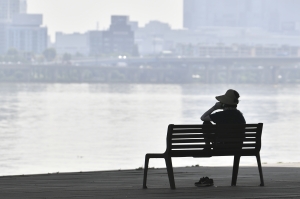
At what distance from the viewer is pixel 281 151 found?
2078cm

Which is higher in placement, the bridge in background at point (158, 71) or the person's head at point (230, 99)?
the person's head at point (230, 99)

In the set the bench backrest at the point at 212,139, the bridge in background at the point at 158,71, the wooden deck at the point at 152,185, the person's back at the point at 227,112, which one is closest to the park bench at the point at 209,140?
the bench backrest at the point at 212,139

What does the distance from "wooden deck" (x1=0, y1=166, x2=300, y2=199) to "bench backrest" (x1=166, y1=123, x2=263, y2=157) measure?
303 millimetres

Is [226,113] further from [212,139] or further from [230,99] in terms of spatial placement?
[212,139]

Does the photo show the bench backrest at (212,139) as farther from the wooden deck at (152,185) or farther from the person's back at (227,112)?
the wooden deck at (152,185)

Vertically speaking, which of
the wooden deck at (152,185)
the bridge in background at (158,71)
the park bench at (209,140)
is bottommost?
the bridge in background at (158,71)

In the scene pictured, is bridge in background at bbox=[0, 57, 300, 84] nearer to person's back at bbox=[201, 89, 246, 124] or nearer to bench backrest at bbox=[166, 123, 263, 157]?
person's back at bbox=[201, 89, 246, 124]

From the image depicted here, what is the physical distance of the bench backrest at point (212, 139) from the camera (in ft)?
21.7

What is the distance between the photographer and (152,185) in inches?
281

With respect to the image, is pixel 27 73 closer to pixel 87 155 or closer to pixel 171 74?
pixel 171 74

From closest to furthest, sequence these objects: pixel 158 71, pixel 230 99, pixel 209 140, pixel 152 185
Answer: pixel 209 140, pixel 230 99, pixel 152 185, pixel 158 71

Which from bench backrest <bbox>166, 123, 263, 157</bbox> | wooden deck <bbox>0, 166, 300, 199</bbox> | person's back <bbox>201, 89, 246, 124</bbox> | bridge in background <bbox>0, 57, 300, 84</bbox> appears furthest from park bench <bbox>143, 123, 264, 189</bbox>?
bridge in background <bbox>0, 57, 300, 84</bbox>

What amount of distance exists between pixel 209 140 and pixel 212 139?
28 mm

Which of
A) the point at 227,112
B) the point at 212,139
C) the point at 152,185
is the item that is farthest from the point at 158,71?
the point at 212,139
